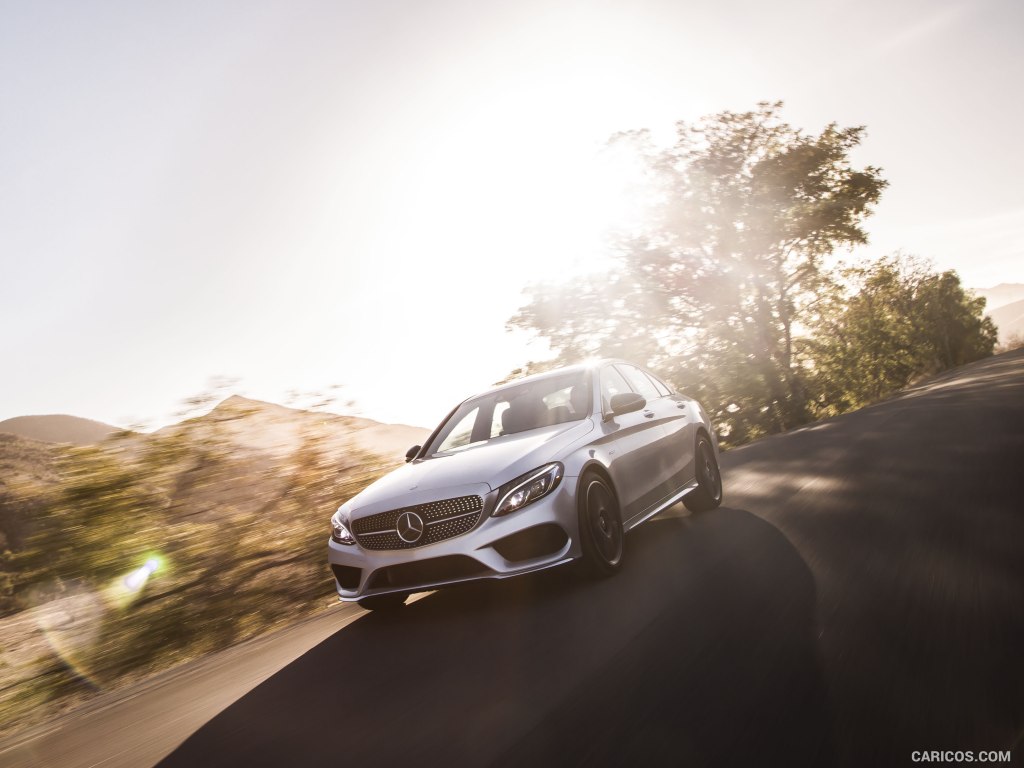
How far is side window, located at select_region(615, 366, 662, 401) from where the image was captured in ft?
23.5

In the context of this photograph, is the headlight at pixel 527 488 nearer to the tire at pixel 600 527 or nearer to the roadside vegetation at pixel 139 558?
the tire at pixel 600 527

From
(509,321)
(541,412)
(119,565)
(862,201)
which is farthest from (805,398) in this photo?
(119,565)

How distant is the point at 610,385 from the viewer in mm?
6664

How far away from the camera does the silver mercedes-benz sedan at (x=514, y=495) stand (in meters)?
4.72

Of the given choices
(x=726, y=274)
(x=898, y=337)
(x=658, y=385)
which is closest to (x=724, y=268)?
→ (x=726, y=274)

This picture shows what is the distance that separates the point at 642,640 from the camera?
384 centimetres

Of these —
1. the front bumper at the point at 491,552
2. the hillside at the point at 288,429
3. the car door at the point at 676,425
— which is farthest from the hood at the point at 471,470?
the car door at the point at 676,425

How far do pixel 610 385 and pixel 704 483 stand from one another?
1653mm

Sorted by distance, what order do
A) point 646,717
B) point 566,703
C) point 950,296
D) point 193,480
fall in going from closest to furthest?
point 646,717, point 566,703, point 193,480, point 950,296

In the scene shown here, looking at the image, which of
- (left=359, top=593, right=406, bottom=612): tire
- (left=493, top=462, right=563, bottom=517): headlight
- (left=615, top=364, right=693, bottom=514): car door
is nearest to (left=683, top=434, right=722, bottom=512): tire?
(left=615, top=364, right=693, bottom=514): car door

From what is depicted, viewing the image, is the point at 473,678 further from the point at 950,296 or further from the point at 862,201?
the point at 950,296

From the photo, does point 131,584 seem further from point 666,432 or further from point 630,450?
point 666,432

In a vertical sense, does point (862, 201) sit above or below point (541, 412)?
above

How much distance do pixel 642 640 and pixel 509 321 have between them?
2711 centimetres
